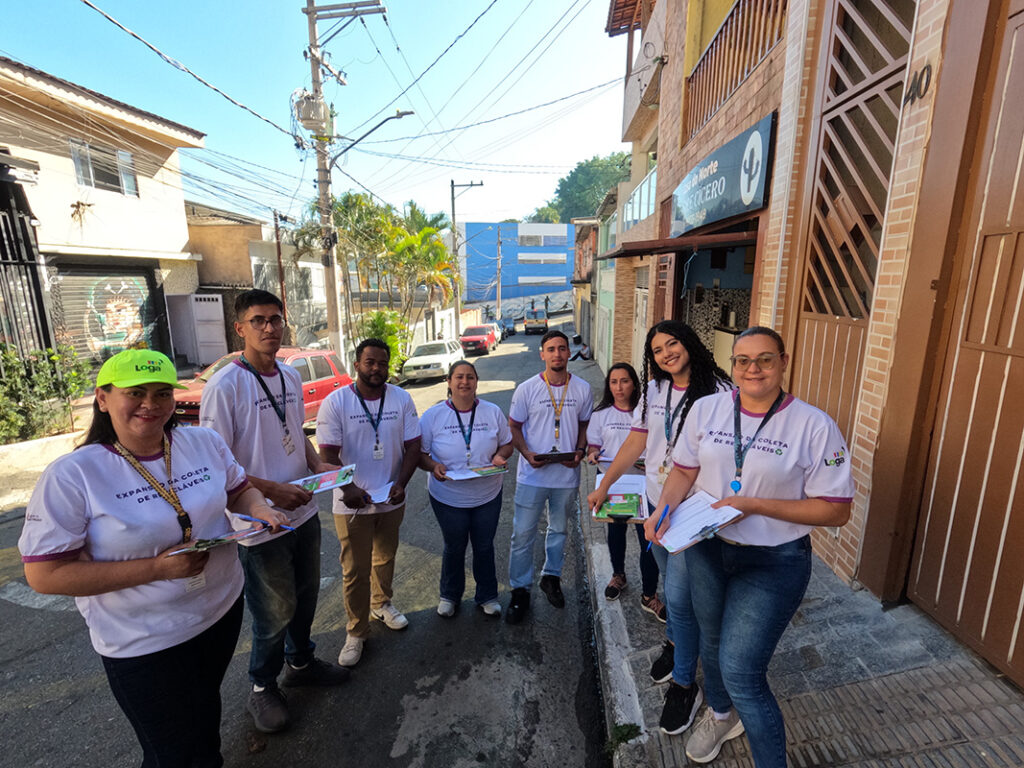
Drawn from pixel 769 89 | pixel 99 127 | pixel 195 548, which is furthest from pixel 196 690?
pixel 99 127

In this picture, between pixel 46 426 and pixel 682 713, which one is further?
pixel 46 426

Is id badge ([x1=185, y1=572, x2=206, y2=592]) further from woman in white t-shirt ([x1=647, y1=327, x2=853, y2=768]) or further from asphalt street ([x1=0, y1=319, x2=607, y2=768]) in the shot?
woman in white t-shirt ([x1=647, y1=327, x2=853, y2=768])

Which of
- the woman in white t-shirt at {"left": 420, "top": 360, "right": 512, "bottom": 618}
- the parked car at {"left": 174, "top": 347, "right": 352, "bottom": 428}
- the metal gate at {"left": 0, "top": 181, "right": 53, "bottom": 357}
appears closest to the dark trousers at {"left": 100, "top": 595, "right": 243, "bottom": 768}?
the woman in white t-shirt at {"left": 420, "top": 360, "right": 512, "bottom": 618}

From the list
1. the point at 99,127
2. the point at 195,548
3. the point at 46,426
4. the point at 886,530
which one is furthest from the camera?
the point at 99,127

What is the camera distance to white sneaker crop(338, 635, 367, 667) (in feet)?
10.8

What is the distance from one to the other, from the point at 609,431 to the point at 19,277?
1068 cm

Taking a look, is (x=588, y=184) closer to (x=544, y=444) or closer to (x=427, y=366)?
(x=427, y=366)

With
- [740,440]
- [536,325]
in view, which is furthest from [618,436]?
[536,325]

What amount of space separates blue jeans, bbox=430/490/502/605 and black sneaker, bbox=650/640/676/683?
134 centimetres

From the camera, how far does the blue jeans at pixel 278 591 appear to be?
2.66 m

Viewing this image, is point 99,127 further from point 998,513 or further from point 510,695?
point 998,513

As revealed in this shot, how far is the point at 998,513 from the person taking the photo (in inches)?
92.9

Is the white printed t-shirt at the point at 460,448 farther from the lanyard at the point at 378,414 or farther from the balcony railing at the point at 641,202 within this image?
the balcony railing at the point at 641,202

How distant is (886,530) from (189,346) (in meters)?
17.7
